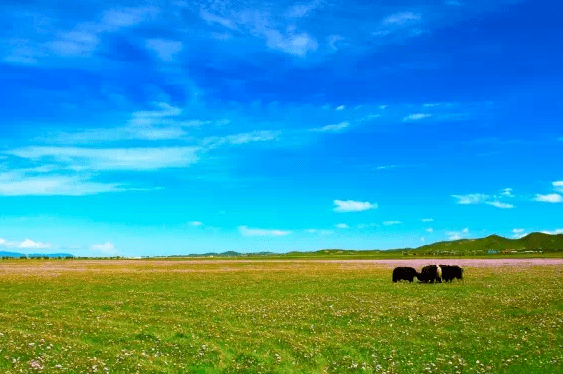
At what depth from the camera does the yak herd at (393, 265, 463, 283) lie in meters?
42.7

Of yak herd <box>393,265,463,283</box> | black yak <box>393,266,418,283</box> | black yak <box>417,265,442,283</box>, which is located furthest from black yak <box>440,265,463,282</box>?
black yak <box>393,266,418,283</box>

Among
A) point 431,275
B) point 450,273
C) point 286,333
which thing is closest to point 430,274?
point 431,275

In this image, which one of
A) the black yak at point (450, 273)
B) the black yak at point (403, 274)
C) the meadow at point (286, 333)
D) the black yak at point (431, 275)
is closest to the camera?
the meadow at point (286, 333)

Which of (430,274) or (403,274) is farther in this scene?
(403,274)

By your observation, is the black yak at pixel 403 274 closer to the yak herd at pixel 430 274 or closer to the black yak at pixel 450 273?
the yak herd at pixel 430 274

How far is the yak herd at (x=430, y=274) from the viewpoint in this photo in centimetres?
4269

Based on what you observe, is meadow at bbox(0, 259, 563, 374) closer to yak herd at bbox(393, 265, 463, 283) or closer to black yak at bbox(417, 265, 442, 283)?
black yak at bbox(417, 265, 442, 283)

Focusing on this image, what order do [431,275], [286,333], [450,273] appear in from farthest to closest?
[450,273] < [431,275] < [286,333]

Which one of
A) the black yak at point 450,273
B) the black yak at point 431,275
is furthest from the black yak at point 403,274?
the black yak at point 450,273

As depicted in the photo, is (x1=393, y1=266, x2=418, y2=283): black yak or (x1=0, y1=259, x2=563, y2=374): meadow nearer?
(x1=0, y1=259, x2=563, y2=374): meadow

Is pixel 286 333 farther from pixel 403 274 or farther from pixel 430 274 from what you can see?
pixel 430 274

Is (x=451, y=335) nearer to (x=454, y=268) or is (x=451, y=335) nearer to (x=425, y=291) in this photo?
(x=425, y=291)

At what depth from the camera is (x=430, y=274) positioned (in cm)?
4262

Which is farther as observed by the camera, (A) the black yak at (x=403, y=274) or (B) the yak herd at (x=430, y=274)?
(A) the black yak at (x=403, y=274)
